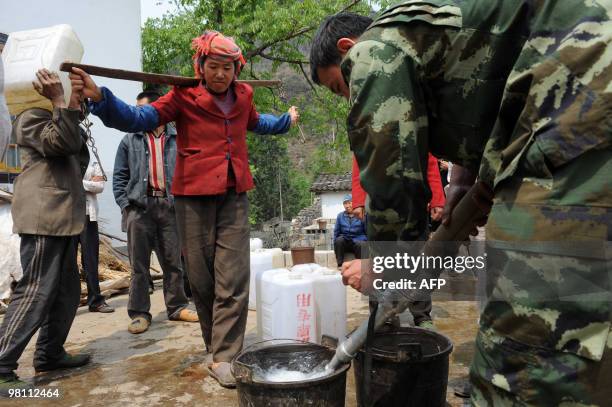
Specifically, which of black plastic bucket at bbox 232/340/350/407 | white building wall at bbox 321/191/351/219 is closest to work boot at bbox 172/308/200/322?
black plastic bucket at bbox 232/340/350/407

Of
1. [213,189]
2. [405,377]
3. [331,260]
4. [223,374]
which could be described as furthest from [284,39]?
[405,377]

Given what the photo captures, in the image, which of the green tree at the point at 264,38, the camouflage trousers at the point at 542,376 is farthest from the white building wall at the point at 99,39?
the camouflage trousers at the point at 542,376

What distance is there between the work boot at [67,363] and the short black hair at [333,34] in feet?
8.75

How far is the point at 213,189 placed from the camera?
304 centimetres

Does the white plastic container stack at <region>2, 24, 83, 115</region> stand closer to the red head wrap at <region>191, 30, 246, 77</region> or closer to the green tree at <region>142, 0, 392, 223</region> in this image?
the red head wrap at <region>191, 30, 246, 77</region>

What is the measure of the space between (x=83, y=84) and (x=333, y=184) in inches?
1081

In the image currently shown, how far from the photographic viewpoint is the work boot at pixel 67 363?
3.29 metres

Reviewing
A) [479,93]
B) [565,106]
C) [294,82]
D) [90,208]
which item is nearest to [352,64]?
[479,93]

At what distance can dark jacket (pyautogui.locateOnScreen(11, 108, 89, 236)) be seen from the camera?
3035mm

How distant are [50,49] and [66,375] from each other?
80.2 inches

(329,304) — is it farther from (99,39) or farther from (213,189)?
(99,39)

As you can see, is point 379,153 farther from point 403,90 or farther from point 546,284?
point 546,284

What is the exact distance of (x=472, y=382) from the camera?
4.40 ft

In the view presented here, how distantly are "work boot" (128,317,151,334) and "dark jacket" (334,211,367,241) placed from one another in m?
4.07
